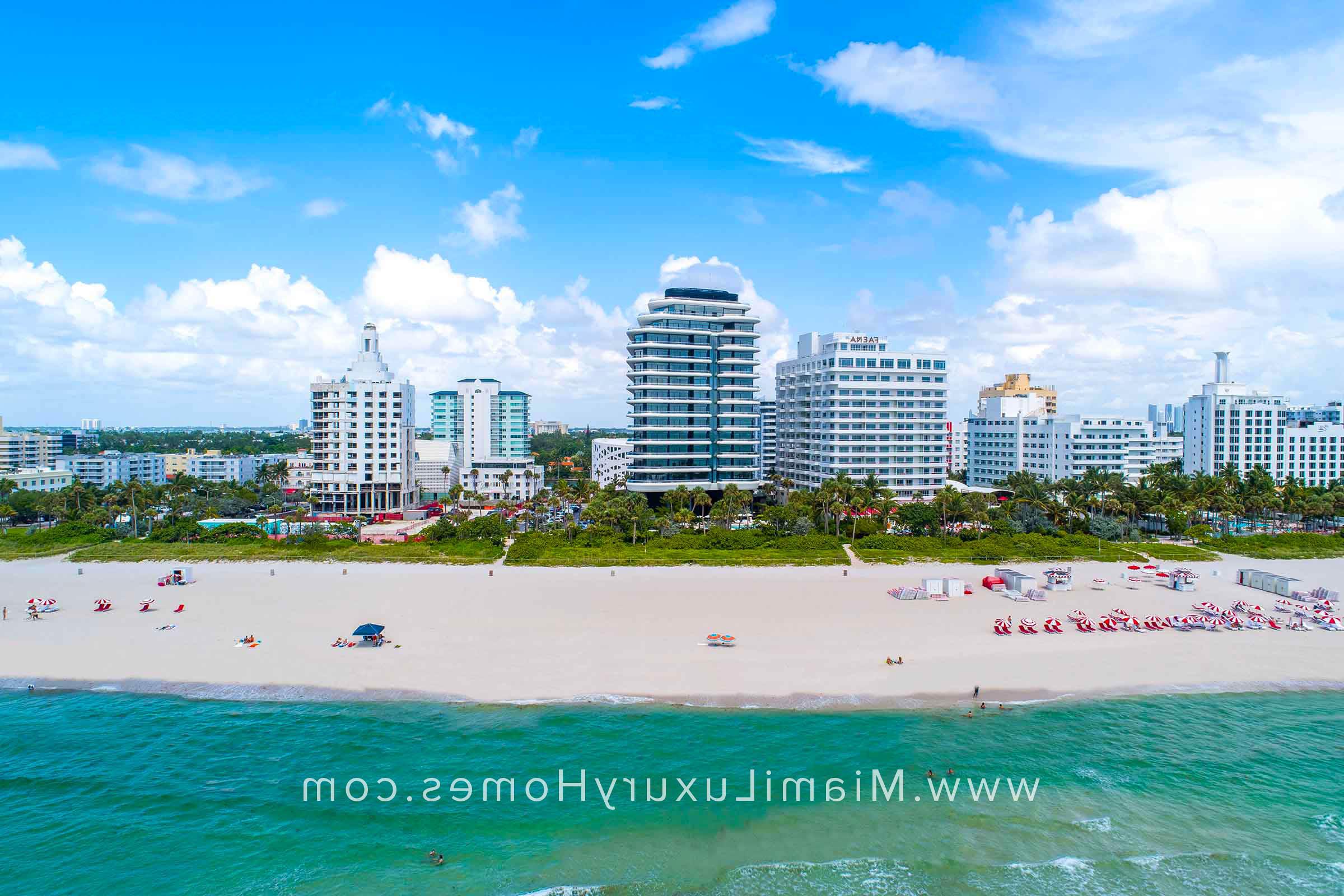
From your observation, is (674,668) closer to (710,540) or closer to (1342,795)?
(1342,795)

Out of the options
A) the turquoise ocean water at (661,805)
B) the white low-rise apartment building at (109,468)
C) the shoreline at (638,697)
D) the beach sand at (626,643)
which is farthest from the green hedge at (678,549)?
the white low-rise apartment building at (109,468)

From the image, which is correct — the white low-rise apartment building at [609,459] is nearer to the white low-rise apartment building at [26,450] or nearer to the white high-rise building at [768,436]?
the white high-rise building at [768,436]

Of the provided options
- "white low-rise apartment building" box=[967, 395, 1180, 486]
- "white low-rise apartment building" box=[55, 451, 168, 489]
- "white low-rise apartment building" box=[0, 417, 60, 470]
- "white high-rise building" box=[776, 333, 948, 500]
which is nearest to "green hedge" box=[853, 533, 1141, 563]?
"white high-rise building" box=[776, 333, 948, 500]

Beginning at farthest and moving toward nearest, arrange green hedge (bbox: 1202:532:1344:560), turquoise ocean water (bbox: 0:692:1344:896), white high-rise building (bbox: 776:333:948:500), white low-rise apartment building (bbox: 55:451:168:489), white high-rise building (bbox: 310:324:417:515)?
white low-rise apartment building (bbox: 55:451:168:489)
white high-rise building (bbox: 310:324:417:515)
white high-rise building (bbox: 776:333:948:500)
green hedge (bbox: 1202:532:1344:560)
turquoise ocean water (bbox: 0:692:1344:896)

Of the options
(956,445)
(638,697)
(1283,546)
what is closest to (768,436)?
(956,445)

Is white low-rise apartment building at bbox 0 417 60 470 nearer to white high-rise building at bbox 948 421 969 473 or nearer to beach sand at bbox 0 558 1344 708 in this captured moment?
beach sand at bbox 0 558 1344 708

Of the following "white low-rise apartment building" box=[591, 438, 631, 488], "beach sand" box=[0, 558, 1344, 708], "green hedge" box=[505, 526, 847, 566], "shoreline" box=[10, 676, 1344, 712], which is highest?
"white low-rise apartment building" box=[591, 438, 631, 488]
